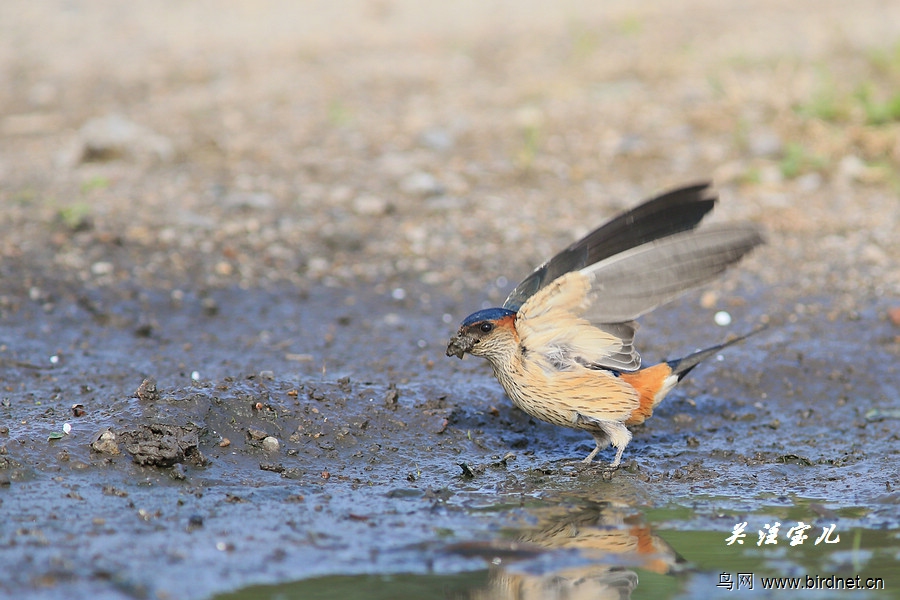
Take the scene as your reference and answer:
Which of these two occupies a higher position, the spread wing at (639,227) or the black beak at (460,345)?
the spread wing at (639,227)

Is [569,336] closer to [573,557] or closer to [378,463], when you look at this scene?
[378,463]

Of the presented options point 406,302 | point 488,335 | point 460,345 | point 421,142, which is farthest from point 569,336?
point 421,142

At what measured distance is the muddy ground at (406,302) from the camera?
3.79 metres

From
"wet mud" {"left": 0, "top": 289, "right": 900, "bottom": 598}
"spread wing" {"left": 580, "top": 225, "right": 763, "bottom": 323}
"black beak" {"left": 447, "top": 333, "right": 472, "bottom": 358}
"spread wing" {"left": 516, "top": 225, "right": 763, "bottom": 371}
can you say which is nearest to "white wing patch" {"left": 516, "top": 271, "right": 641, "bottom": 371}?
"spread wing" {"left": 516, "top": 225, "right": 763, "bottom": 371}

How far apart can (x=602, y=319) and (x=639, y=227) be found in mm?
462

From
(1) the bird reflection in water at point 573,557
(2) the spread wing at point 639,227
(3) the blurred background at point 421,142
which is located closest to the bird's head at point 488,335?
(2) the spread wing at point 639,227

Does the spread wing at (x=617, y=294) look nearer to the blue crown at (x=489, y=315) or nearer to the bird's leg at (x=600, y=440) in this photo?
the blue crown at (x=489, y=315)

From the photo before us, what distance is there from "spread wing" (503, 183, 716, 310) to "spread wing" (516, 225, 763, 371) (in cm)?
6

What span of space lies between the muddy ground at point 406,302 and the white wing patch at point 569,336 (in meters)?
0.54

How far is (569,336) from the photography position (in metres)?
4.84

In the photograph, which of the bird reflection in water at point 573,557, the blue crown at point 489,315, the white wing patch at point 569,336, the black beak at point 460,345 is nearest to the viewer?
the bird reflection in water at point 573,557

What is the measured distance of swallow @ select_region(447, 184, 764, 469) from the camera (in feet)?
14.0

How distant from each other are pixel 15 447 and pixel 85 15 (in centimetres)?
941

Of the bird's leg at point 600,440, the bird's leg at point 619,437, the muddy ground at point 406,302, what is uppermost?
the muddy ground at point 406,302
